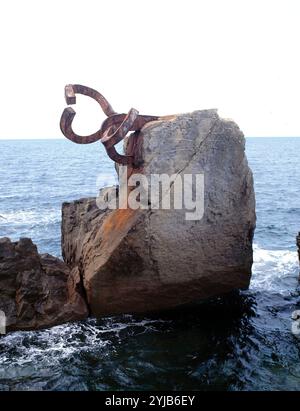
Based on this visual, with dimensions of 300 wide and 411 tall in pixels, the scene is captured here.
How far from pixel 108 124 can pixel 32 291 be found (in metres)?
4.13

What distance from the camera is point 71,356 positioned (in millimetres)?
8312

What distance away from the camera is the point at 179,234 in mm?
9305

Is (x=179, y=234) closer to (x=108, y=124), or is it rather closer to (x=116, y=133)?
(x=116, y=133)

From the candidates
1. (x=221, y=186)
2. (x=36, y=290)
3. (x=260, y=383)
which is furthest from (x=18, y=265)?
(x=260, y=383)

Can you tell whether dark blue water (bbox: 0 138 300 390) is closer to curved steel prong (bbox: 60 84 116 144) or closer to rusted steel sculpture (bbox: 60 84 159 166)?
rusted steel sculpture (bbox: 60 84 159 166)

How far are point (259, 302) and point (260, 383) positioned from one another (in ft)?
11.9

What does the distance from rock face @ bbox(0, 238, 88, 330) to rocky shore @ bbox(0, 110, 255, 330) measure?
0.07 feet

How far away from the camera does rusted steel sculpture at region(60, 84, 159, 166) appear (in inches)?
355

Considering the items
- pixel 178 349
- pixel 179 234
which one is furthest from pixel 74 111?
pixel 178 349

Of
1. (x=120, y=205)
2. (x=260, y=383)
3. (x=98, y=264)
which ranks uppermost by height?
(x=120, y=205)

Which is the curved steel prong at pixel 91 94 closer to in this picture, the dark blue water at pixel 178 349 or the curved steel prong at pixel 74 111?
the curved steel prong at pixel 74 111

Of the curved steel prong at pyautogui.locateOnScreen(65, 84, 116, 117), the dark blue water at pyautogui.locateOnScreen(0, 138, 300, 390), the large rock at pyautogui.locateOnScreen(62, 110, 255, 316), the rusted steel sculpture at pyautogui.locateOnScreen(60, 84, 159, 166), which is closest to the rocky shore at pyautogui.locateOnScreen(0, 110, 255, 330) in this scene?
the large rock at pyautogui.locateOnScreen(62, 110, 255, 316)
